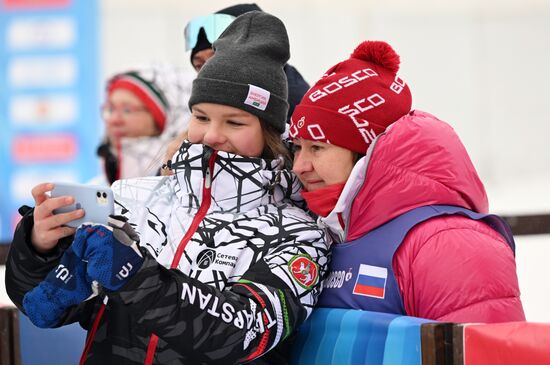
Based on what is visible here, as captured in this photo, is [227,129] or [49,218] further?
[227,129]

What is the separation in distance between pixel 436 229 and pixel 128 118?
230 centimetres

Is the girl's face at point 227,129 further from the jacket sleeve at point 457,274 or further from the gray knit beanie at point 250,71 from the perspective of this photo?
the jacket sleeve at point 457,274

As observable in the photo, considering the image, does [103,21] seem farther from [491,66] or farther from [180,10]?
[491,66]

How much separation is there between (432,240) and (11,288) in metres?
0.81

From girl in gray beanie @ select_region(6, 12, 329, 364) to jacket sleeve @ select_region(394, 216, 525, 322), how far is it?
0.19 m

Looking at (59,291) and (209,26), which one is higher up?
(209,26)

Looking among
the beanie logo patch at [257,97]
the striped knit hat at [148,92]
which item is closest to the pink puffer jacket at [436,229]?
the beanie logo patch at [257,97]

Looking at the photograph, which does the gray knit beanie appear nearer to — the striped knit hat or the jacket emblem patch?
the jacket emblem patch

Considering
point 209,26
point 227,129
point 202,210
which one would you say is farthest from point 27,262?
point 209,26

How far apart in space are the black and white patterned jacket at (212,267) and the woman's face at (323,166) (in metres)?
0.03

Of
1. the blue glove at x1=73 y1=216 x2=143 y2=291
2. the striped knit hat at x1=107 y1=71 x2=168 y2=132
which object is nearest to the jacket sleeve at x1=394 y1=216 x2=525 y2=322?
the blue glove at x1=73 y1=216 x2=143 y2=291

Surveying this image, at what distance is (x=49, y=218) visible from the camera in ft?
5.21

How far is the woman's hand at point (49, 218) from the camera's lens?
156 cm

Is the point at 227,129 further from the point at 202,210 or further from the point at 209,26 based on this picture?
the point at 209,26
